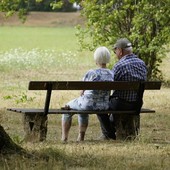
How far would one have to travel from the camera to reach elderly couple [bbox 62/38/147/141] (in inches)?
453

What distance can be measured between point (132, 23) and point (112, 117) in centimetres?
1030

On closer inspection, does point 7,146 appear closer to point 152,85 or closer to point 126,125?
point 126,125

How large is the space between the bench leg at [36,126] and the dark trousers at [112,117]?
2.93 ft

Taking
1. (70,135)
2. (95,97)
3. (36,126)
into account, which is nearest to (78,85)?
(95,97)

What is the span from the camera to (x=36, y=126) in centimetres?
1124

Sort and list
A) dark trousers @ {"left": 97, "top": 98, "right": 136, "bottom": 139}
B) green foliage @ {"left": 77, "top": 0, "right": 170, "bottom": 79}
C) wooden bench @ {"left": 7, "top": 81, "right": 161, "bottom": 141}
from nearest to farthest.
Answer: wooden bench @ {"left": 7, "top": 81, "right": 161, "bottom": 141} → dark trousers @ {"left": 97, "top": 98, "right": 136, "bottom": 139} → green foliage @ {"left": 77, "top": 0, "right": 170, "bottom": 79}

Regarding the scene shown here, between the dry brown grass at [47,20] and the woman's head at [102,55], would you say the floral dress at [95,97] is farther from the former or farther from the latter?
the dry brown grass at [47,20]

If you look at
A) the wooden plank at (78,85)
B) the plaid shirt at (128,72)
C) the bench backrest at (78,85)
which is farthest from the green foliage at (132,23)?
the wooden plank at (78,85)

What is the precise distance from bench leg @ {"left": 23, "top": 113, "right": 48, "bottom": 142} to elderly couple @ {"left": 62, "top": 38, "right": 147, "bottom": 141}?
43cm

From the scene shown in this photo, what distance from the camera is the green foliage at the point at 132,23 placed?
20.8 meters

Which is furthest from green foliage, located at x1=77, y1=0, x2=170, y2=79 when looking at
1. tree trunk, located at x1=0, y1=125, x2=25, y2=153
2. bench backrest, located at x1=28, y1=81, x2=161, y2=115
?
tree trunk, located at x1=0, y1=125, x2=25, y2=153

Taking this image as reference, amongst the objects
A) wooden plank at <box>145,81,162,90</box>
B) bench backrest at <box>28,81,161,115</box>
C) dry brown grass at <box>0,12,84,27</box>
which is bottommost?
dry brown grass at <box>0,12,84,27</box>

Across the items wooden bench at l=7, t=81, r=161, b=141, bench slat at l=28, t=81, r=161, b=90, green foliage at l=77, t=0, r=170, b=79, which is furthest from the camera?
green foliage at l=77, t=0, r=170, b=79

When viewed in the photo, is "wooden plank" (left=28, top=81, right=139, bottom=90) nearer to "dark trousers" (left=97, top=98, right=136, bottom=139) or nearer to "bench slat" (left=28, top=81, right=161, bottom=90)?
"bench slat" (left=28, top=81, right=161, bottom=90)
